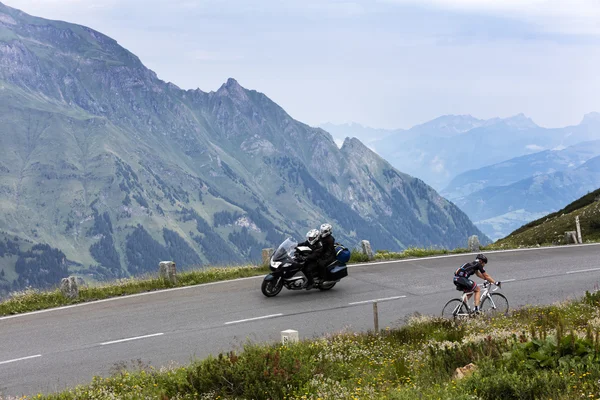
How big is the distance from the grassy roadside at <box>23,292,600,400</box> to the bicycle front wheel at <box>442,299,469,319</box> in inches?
63.0

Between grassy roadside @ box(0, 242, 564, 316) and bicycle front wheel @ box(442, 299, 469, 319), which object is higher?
grassy roadside @ box(0, 242, 564, 316)

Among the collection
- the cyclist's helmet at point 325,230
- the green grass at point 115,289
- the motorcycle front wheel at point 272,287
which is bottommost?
the motorcycle front wheel at point 272,287

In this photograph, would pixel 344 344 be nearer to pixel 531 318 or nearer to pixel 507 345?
pixel 507 345

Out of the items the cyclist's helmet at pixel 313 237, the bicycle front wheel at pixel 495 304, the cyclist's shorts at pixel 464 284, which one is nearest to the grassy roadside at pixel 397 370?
the cyclist's shorts at pixel 464 284

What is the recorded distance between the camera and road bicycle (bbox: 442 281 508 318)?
14.6 m

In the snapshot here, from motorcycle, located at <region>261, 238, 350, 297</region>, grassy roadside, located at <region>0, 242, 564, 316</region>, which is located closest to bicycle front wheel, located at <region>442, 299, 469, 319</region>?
motorcycle, located at <region>261, 238, 350, 297</region>

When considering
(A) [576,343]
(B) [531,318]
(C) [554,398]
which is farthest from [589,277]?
(C) [554,398]

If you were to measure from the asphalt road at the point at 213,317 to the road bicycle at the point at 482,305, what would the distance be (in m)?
0.40

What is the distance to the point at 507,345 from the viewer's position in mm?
9406

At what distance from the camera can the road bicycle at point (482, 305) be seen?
14.6 metres

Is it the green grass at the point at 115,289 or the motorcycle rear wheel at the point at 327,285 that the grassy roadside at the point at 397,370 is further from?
the green grass at the point at 115,289

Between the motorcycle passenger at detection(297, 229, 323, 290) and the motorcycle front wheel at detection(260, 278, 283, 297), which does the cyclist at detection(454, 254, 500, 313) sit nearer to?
the motorcycle passenger at detection(297, 229, 323, 290)

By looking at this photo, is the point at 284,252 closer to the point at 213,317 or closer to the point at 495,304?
the point at 213,317

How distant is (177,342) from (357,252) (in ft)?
35.0
